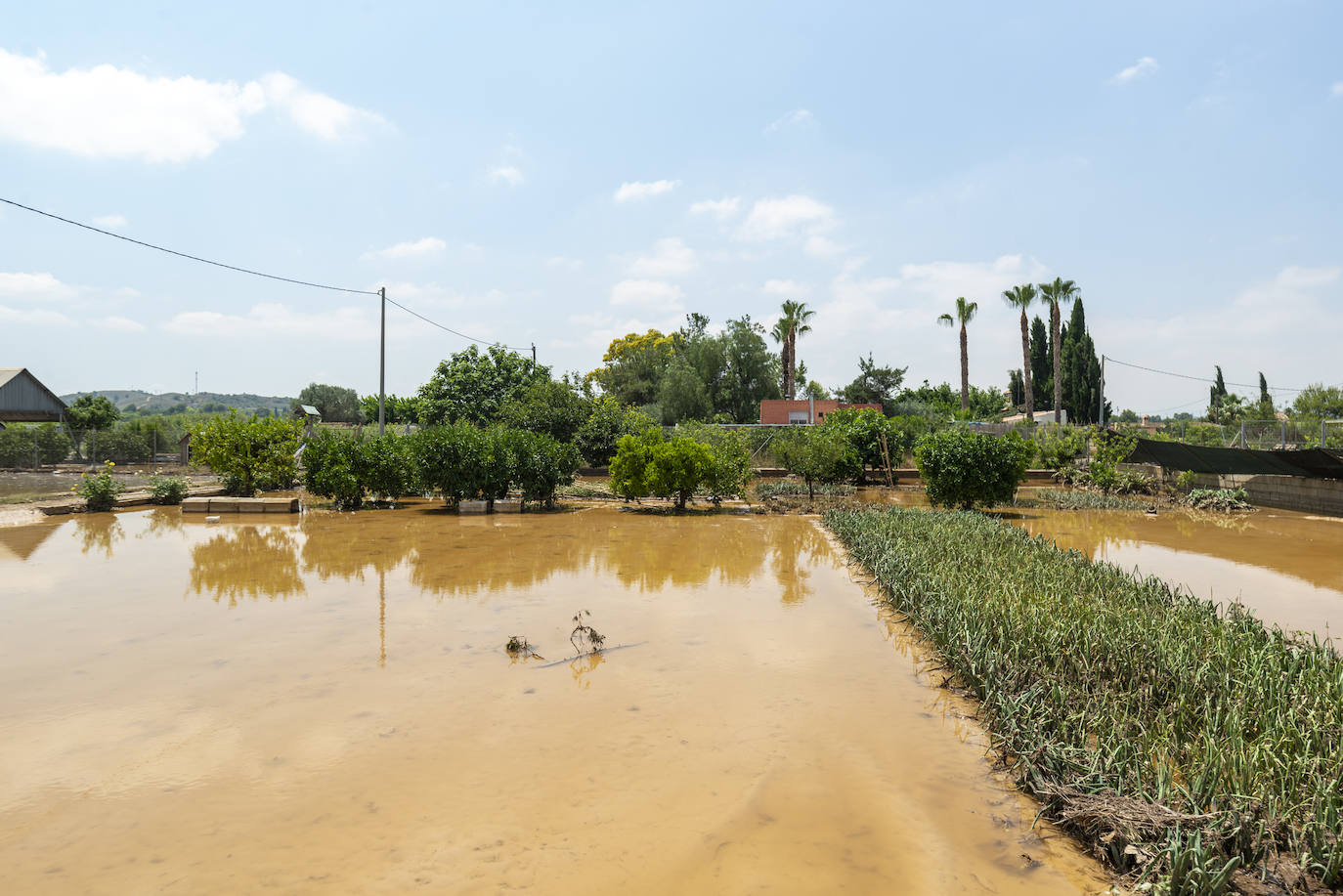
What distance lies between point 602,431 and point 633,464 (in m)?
10.3

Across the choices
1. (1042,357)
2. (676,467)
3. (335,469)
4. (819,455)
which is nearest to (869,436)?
(819,455)

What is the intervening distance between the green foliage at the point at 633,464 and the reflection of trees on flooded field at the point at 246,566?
24.1 ft

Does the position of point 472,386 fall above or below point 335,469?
above

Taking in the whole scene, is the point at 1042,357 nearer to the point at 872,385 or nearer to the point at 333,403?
the point at 872,385

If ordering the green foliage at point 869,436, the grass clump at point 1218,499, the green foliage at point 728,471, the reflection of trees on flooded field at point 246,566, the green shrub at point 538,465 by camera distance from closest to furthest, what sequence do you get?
the reflection of trees on flooded field at point 246,566 → the green shrub at point 538,465 → the green foliage at point 728,471 → the grass clump at point 1218,499 → the green foliage at point 869,436

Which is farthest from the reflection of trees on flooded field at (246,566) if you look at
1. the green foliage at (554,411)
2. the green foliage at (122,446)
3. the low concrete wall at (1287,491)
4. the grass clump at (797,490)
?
the green foliage at (122,446)

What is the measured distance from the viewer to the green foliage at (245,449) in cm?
1894

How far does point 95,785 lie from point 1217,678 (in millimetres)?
6941

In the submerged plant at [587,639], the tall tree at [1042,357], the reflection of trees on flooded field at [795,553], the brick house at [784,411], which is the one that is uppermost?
the tall tree at [1042,357]

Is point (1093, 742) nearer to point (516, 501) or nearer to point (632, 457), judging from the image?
point (632, 457)

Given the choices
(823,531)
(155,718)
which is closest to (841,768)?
(155,718)

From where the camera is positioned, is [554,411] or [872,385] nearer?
[554,411]

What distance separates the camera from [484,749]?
4637 mm

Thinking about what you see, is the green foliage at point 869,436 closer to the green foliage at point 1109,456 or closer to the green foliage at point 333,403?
the green foliage at point 1109,456
